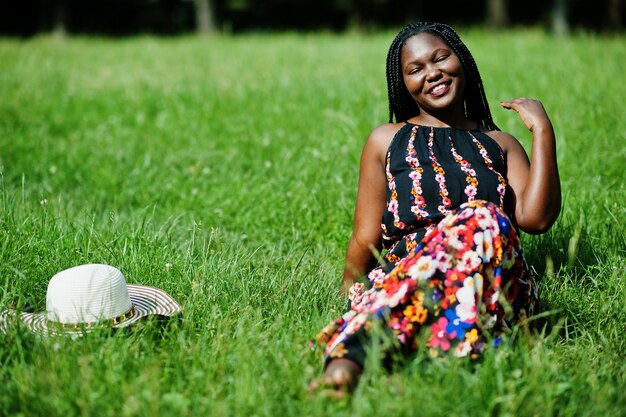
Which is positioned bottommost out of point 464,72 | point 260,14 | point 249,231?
point 249,231

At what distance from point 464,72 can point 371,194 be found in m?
0.76

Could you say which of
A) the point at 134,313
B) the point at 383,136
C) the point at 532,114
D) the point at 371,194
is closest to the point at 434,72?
the point at 383,136

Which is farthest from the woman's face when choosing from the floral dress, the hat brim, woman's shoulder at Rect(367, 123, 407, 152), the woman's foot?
the hat brim

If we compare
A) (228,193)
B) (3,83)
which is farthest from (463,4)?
(228,193)

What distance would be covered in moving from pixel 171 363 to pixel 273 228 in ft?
6.38

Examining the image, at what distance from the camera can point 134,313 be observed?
272cm

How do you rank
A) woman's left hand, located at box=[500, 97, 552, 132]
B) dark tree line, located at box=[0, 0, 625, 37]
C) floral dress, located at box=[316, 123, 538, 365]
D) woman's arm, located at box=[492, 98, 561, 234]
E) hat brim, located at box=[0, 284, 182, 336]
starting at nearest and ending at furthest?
floral dress, located at box=[316, 123, 538, 365]
hat brim, located at box=[0, 284, 182, 336]
woman's arm, located at box=[492, 98, 561, 234]
woman's left hand, located at box=[500, 97, 552, 132]
dark tree line, located at box=[0, 0, 625, 37]

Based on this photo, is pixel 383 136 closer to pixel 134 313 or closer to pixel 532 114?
pixel 532 114

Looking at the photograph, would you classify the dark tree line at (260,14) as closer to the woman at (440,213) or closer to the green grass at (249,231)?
the green grass at (249,231)

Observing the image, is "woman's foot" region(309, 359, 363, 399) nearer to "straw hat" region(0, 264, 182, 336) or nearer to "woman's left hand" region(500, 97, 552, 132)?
"straw hat" region(0, 264, 182, 336)

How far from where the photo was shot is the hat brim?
254 centimetres

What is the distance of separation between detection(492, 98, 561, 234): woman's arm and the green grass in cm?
23

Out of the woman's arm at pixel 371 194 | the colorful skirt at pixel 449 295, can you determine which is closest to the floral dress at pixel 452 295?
the colorful skirt at pixel 449 295

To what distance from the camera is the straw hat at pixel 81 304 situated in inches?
101
